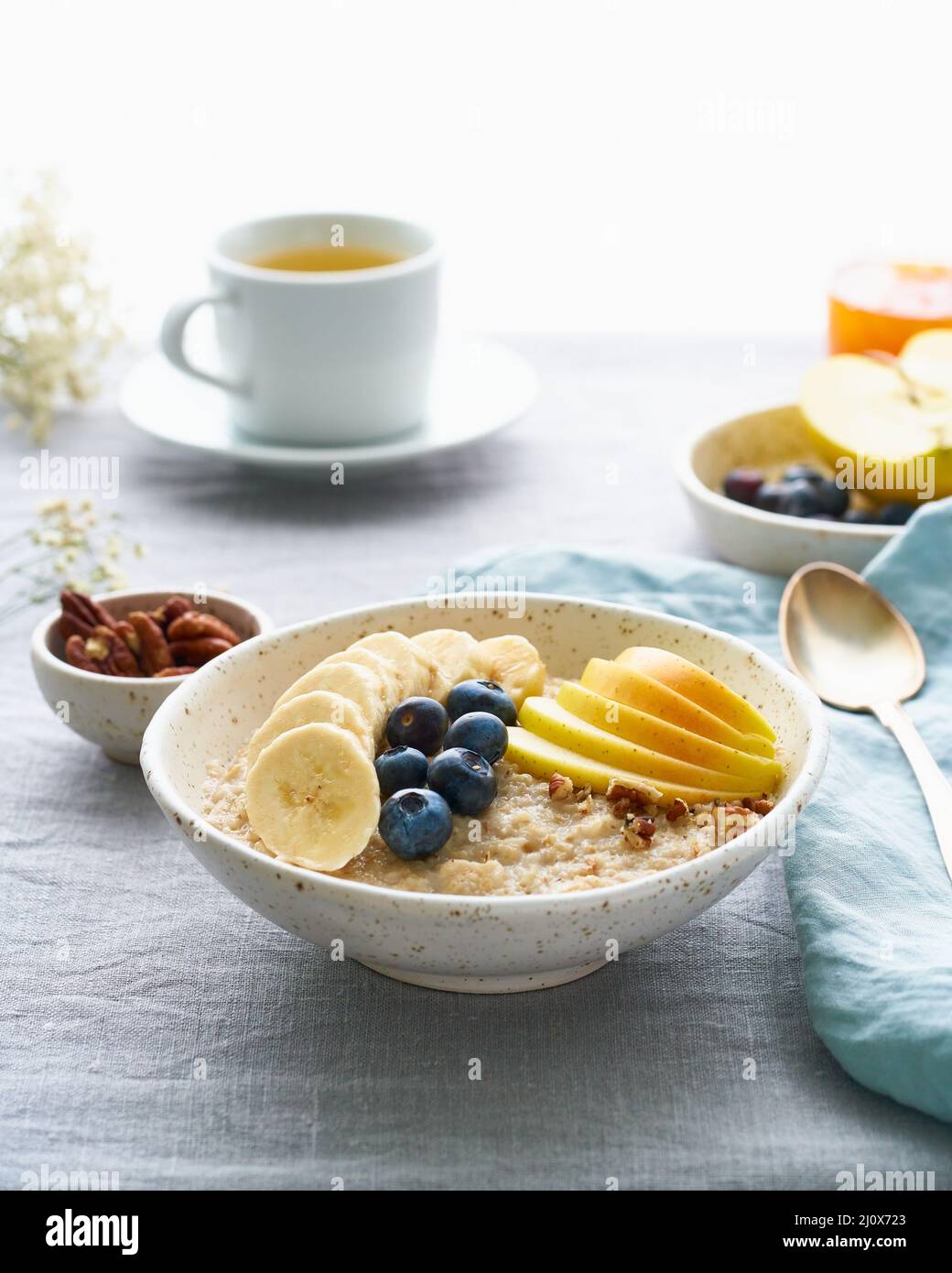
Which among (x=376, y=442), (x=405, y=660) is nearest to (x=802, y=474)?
(x=376, y=442)

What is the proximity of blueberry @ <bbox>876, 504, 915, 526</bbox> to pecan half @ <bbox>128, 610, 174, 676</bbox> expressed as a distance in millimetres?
944

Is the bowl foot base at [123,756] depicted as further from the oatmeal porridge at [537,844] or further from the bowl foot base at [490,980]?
the bowl foot base at [490,980]

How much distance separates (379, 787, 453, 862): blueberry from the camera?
1.07m

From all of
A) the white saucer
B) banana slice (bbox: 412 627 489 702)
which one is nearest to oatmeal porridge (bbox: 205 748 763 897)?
banana slice (bbox: 412 627 489 702)

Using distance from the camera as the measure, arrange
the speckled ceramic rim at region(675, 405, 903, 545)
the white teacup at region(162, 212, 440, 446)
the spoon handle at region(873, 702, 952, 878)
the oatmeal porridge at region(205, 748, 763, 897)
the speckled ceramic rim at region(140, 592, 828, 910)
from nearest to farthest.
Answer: the speckled ceramic rim at region(140, 592, 828, 910) < the oatmeal porridge at region(205, 748, 763, 897) < the spoon handle at region(873, 702, 952, 878) < the speckled ceramic rim at region(675, 405, 903, 545) < the white teacup at region(162, 212, 440, 446)

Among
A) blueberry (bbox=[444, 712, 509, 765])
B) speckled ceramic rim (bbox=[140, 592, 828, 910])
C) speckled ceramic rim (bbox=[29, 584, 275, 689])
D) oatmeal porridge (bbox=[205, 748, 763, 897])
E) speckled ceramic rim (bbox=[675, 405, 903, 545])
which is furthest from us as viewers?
speckled ceramic rim (bbox=[675, 405, 903, 545])

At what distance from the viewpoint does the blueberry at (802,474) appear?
195 centimetres

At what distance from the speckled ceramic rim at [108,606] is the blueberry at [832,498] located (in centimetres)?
79

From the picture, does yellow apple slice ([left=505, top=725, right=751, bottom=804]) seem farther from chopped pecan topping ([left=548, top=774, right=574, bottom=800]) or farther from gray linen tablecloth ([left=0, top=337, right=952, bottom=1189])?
gray linen tablecloth ([left=0, top=337, right=952, bottom=1189])

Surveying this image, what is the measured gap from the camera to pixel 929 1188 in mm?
955

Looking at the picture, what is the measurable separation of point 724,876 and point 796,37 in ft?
6.99

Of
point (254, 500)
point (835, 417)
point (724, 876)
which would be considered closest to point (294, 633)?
point (724, 876)

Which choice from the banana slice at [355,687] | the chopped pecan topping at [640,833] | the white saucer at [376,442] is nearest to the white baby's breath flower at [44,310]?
the white saucer at [376,442]

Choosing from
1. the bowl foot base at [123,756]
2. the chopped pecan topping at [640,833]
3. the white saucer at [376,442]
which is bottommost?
the bowl foot base at [123,756]
